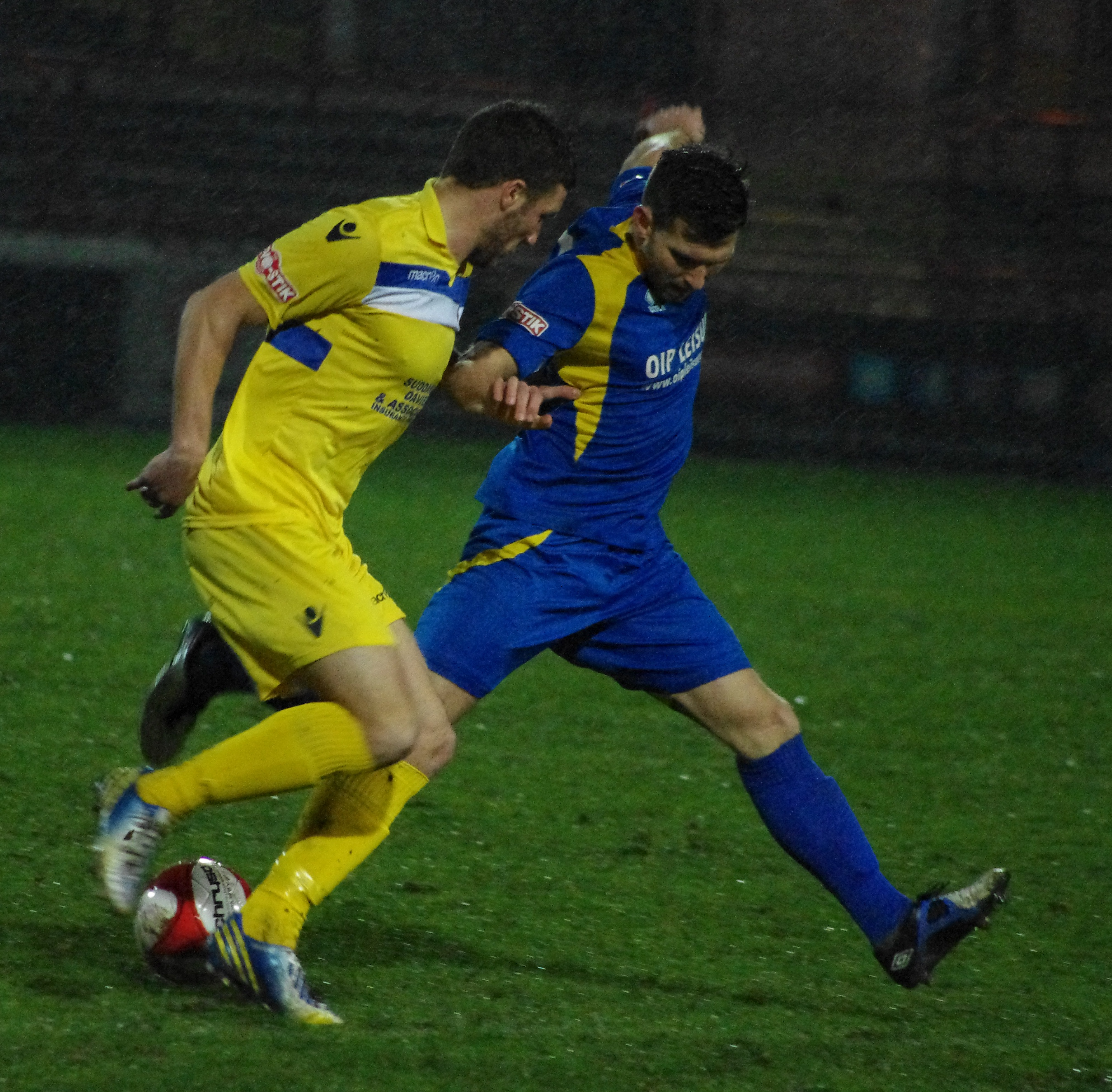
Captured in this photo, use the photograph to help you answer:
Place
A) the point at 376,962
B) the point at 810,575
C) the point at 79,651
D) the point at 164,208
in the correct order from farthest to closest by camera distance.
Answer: the point at 164,208
the point at 810,575
the point at 79,651
the point at 376,962

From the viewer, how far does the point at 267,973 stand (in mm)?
3365

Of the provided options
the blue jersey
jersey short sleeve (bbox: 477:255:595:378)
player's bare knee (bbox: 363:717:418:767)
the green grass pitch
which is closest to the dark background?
the green grass pitch

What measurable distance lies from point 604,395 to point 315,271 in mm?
898

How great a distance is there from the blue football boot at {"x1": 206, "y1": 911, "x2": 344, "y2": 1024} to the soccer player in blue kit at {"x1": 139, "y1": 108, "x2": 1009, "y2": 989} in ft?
2.32

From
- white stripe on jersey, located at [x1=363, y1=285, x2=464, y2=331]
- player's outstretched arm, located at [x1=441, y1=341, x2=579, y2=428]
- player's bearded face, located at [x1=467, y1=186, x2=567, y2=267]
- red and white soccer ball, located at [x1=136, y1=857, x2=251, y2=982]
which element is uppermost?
player's bearded face, located at [x1=467, y1=186, x2=567, y2=267]

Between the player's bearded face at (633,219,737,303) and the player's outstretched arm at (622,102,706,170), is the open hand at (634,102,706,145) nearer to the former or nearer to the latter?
the player's outstretched arm at (622,102,706,170)

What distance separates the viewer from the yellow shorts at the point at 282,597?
11.0 feet

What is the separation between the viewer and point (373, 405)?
3482 mm

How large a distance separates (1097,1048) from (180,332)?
2350 millimetres

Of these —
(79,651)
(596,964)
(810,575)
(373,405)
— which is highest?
(373,405)

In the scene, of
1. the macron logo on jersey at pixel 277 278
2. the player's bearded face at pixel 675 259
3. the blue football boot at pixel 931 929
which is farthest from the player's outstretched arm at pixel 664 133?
the blue football boot at pixel 931 929

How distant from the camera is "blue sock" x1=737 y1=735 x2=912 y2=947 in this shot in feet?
12.6

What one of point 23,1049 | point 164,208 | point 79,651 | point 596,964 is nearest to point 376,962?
point 596,964

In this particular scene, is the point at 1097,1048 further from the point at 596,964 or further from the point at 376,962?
the point at 376,962
